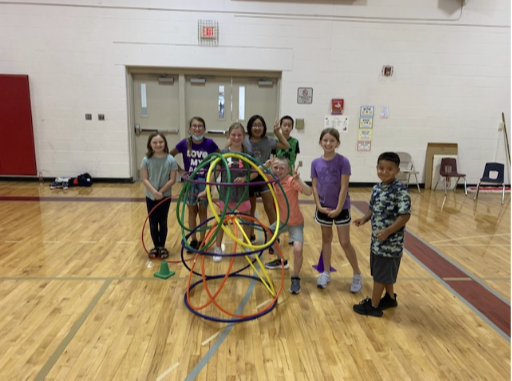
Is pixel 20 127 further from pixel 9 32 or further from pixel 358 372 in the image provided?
pixel 358 372

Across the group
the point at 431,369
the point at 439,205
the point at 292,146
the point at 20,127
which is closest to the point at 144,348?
the point at 431,369

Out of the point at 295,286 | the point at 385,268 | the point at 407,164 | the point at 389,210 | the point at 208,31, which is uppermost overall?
the point at 208,31

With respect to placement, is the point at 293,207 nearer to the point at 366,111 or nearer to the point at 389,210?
the point at 389,210

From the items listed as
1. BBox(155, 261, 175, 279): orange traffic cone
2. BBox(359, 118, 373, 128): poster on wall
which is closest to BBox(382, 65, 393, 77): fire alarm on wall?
BBox(359, 118, 373, 128): poster on wall

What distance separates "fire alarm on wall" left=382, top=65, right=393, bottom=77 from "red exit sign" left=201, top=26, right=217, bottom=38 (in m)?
3.82

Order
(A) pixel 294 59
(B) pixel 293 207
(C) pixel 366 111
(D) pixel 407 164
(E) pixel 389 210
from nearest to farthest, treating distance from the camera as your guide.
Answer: (E) pixel 389 210 < (B) pixel 293 207 < (A) pixel 294 59 < (C) pixel 366 111 < (D) pixel 407 164

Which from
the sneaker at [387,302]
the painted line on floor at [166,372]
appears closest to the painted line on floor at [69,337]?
the painted line on floor at [166,372]

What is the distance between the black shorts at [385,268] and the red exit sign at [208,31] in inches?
253

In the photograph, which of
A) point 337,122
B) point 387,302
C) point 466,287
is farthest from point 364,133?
point 387,302

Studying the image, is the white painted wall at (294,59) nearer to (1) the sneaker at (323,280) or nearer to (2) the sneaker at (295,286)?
(1) the sneaker at (323,280)

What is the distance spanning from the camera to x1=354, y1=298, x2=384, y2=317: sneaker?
2990 mm

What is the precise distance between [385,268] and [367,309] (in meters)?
0.43

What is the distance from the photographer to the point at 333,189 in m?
3.22

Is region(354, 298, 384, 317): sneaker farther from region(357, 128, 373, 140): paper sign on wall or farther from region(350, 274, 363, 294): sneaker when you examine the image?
region(357, 128, 373, 140): paper sign on wall
